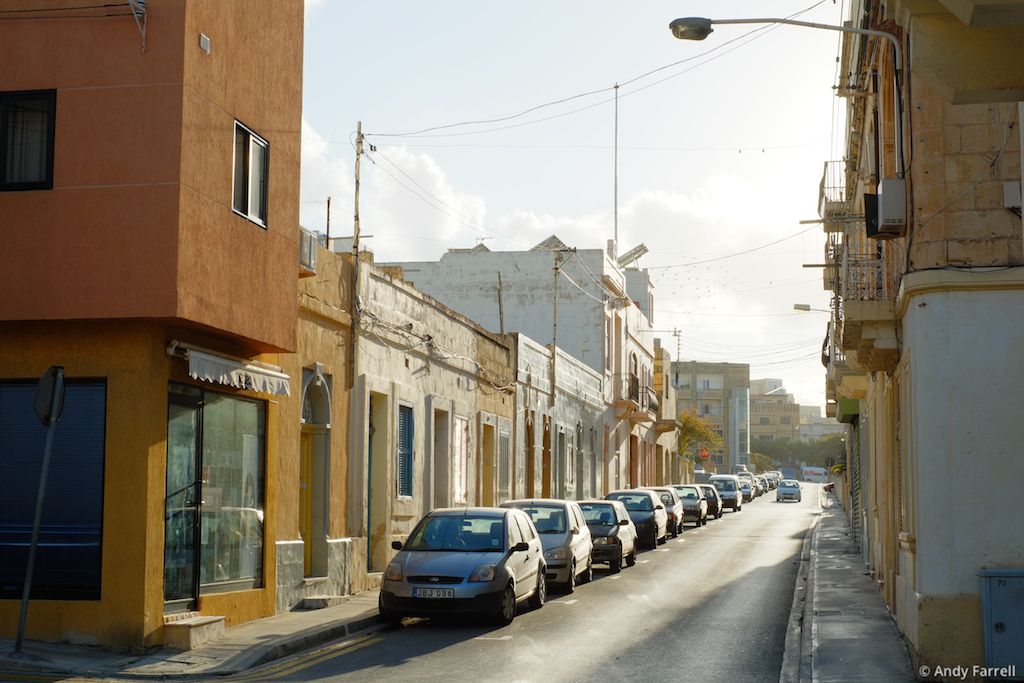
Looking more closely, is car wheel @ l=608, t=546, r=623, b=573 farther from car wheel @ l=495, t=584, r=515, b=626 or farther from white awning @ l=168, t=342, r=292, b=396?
white awning @ l=168, t=342, r=292, b=396

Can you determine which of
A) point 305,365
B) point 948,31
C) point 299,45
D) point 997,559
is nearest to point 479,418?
point 305,365

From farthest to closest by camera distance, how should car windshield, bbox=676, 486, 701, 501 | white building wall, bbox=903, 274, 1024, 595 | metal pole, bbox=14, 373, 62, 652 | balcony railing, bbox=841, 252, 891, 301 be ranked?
1. car windshield, bbox=676, 486, 701, 501
2. balcony railing, bbox=841, 252, 891, 301
3. metal pole, bbox=14, 373, 62, 652
4. white building wall, bbox=903, 274, 1024, 595

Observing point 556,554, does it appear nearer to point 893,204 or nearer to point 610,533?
point 610,533

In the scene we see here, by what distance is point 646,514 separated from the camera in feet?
114

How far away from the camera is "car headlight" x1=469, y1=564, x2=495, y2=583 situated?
54.8 ft

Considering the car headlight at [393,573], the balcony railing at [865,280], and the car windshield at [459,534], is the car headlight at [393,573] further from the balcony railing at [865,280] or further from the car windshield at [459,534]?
the balcony railing at [865,280]

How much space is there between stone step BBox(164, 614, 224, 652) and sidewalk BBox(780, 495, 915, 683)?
627 centimetres

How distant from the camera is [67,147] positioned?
14.2 metres

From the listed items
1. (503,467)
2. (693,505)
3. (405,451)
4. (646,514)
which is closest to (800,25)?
(405,451)

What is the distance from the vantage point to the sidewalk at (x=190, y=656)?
40.3ft

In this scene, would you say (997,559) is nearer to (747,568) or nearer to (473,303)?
(747,568)

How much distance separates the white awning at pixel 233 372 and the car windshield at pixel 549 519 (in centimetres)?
704

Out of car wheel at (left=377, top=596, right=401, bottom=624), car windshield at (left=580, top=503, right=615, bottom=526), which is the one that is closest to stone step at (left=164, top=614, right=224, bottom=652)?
car wheel at (left=377, top=596, right=401, bottom=624)

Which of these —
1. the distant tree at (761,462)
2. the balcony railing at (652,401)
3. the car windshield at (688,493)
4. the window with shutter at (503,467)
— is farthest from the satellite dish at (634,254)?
the distant tree at (761,462)
